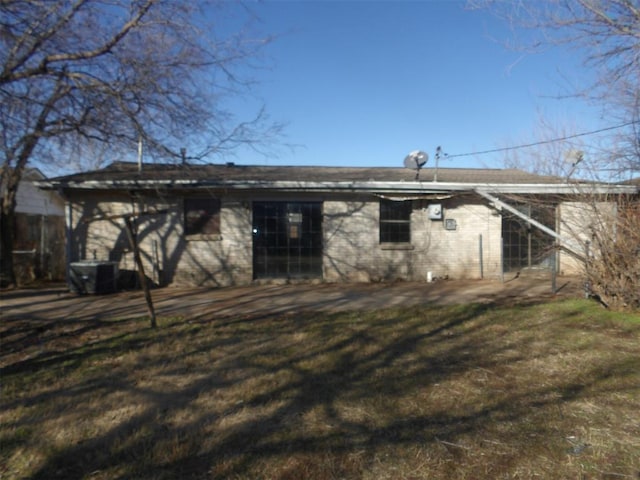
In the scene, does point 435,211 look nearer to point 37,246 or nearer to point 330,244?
point 330,244

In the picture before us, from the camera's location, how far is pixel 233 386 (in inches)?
186

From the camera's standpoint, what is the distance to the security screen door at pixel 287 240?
12680 mm

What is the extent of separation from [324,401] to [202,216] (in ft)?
29.4

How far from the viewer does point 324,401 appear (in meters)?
4.29

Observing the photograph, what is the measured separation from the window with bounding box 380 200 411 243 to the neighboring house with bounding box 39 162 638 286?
28 millimetres

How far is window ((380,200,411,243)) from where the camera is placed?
13.0 metres

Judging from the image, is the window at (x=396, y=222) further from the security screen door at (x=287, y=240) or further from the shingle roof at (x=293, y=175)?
the security screen door at (x=287, y=240)

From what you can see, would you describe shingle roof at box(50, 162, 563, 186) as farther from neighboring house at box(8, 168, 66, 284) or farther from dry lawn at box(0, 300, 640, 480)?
dry lawn at box(0, 300, 640, 480)

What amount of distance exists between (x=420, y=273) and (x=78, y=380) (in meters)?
9.74

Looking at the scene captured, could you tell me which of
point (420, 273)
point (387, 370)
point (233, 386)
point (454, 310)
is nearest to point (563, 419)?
point (387, 370)

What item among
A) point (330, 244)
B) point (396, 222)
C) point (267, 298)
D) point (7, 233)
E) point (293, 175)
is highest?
point (293, 175)

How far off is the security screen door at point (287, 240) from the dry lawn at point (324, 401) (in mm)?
5492

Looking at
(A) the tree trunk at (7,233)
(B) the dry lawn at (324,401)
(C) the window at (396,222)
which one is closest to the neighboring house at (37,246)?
(A) the tree trunk at (7,233)

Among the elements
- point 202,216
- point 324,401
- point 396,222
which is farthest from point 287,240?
point 324,401
